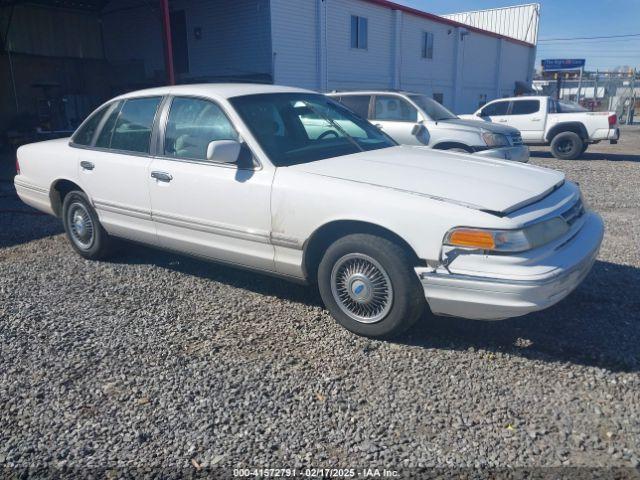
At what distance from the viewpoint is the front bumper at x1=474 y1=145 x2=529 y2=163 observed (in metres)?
8.88

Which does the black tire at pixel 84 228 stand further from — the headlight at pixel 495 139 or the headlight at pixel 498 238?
the headlight at pixel 495 139

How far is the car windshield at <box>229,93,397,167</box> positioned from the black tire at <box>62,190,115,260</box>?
1.99m

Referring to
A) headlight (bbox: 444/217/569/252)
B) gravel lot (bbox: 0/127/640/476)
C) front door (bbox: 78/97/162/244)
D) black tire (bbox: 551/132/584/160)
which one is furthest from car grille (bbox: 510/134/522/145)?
headlight (bbox: 444/217/569/252)

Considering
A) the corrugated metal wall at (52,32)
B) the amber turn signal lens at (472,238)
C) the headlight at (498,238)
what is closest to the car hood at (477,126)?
the headlight at (498,238)

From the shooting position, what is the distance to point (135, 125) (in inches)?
186

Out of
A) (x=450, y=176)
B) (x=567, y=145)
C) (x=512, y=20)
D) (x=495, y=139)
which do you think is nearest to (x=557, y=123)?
(x=567, y=145)

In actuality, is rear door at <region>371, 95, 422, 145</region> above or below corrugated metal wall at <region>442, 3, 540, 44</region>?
below

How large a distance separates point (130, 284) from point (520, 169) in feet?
11.0

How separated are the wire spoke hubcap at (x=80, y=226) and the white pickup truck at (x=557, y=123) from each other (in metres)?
10.7

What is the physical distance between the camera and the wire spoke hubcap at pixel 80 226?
5.29 m

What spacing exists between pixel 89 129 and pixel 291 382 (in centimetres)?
348

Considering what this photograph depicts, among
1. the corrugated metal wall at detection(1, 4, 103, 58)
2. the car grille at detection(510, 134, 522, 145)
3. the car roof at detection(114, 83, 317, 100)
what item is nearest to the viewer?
the car roof at detection(114, 83, 317, 100)

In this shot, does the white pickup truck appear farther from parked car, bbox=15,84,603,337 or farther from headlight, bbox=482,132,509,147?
parked car, bbox=15,84,603,337

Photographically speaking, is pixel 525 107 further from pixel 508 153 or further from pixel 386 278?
pixel 386 278
